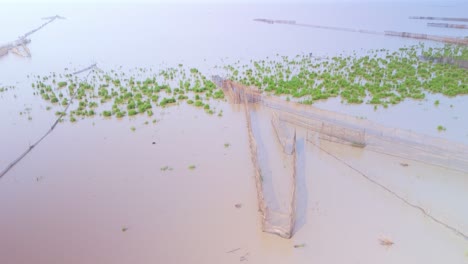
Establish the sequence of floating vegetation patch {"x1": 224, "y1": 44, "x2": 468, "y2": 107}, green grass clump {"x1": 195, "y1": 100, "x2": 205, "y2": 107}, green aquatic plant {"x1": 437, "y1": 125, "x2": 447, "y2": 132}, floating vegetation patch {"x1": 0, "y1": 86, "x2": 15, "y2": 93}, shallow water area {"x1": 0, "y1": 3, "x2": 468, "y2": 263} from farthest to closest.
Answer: floating vegetation patch {"x1": 0, "y1": 86, "x2": 15, "y2": 93}, floating vegetation patch {"x1": 224, "y1": 44, "x2": 468, "y2": 107}, green grass clump {"x1": 195, "y1": 100, "x2": 205, "y2": 107}, green aquatic plant {"x1": 437, "y1": 125, "x2": 447, "y2": 132}, shallow water area {"x1": 0, "y1": 3, "x2": 468, "y2": 263}

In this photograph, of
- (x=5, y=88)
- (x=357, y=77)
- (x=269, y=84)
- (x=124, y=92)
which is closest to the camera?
(x=124, y=92)

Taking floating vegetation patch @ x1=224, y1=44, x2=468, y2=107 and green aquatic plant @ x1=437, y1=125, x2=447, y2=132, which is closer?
green aquatic plant @ x1=437, y1=125, x2=447, y2=132

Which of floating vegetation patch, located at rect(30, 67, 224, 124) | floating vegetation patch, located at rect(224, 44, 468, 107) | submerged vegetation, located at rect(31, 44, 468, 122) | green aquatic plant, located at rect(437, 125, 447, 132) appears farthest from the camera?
floating vegetation patch, located at rect(224, 44, 468, 107)

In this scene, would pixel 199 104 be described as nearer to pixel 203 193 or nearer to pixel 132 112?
pixel 132 112

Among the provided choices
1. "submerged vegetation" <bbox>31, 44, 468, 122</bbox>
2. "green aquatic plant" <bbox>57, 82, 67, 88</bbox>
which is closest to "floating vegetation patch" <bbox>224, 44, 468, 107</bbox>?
"submerged vegetation" <bbox>31, 44, 468, 122</bbox>

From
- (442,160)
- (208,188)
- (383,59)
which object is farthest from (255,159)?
(383,59)

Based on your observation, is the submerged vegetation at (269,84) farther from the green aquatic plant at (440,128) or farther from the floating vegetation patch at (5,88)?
the green aquatic plant at (440,128)

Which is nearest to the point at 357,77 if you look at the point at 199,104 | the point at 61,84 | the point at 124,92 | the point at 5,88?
the point at 199,104

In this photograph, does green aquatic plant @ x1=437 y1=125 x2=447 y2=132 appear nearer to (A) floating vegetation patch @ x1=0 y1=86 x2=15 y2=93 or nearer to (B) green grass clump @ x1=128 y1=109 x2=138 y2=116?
(B) green grass clump @ x1=128 y1=109 x2=138 y2=116

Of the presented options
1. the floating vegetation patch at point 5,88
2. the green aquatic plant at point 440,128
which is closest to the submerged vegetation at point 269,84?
the floating vegetation patch at point 5,88
